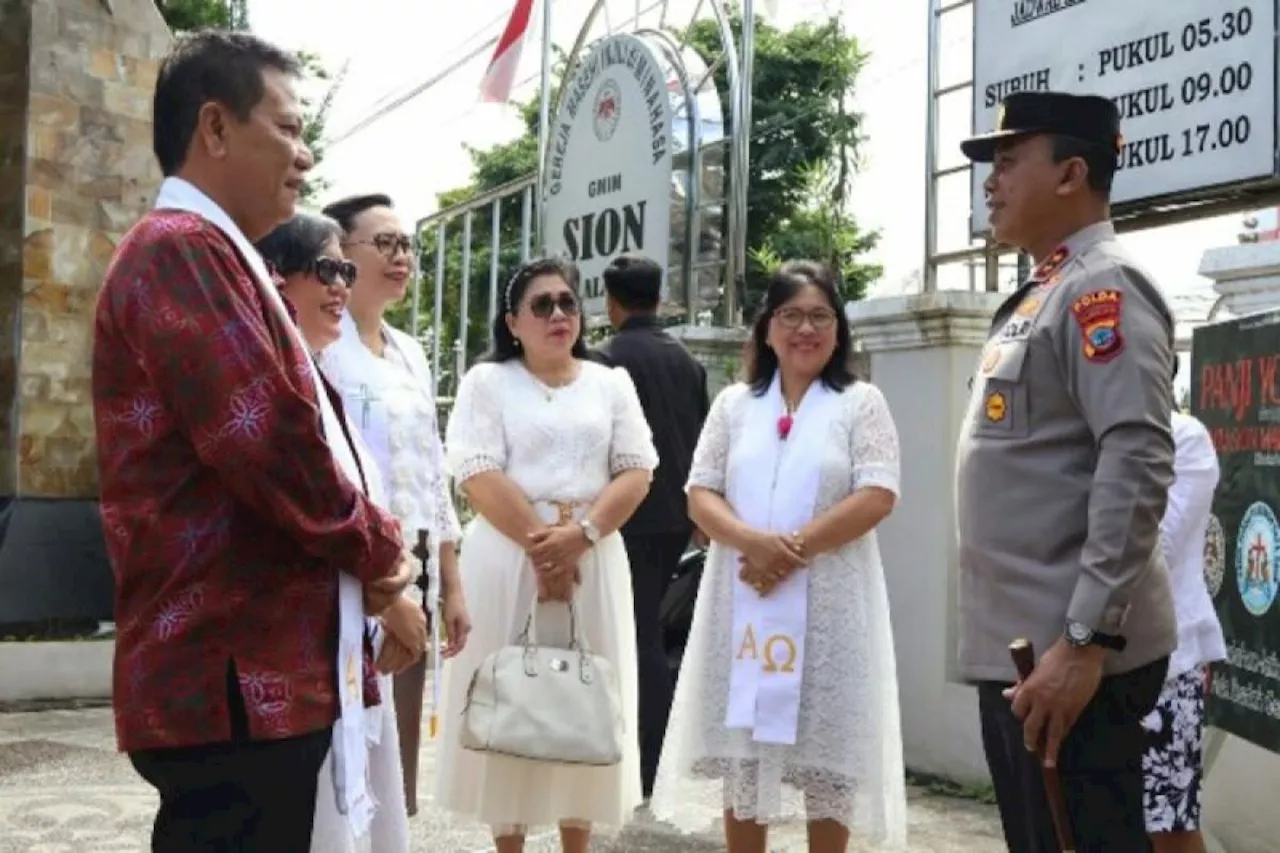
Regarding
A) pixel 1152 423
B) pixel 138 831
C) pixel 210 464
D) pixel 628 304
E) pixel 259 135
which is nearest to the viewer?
pixel 210 464

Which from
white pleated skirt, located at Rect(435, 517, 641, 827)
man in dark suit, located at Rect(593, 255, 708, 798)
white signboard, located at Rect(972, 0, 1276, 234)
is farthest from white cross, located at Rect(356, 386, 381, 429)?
white signboard, located at Rect(972, 0, 1276, 234)

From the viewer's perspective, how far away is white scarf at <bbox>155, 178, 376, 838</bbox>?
228 centimetres

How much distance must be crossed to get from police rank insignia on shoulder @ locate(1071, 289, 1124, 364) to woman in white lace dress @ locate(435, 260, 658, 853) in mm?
2069

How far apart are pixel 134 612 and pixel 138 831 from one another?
333 cm

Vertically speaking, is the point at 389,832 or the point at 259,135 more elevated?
the point at 259,135

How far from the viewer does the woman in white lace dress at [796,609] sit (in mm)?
4113

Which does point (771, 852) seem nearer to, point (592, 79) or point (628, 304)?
point (628, 304)

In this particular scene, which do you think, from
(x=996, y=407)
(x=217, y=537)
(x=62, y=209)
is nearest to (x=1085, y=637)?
(x=996, y=407)

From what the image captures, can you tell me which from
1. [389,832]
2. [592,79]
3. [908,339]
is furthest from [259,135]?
[592,79]

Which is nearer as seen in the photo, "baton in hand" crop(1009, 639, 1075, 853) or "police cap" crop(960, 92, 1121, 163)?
"baton in hand" crop(1009, 639, 1075, 853)

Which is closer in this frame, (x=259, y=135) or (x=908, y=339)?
(x=259, y=135)

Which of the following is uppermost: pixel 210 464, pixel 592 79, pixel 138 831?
pixel 592 79

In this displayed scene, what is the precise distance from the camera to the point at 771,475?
427 centimetres

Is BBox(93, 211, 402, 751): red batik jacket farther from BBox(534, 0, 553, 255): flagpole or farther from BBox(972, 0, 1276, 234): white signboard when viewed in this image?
BBox(534, 0, 553, 255): flagpole
